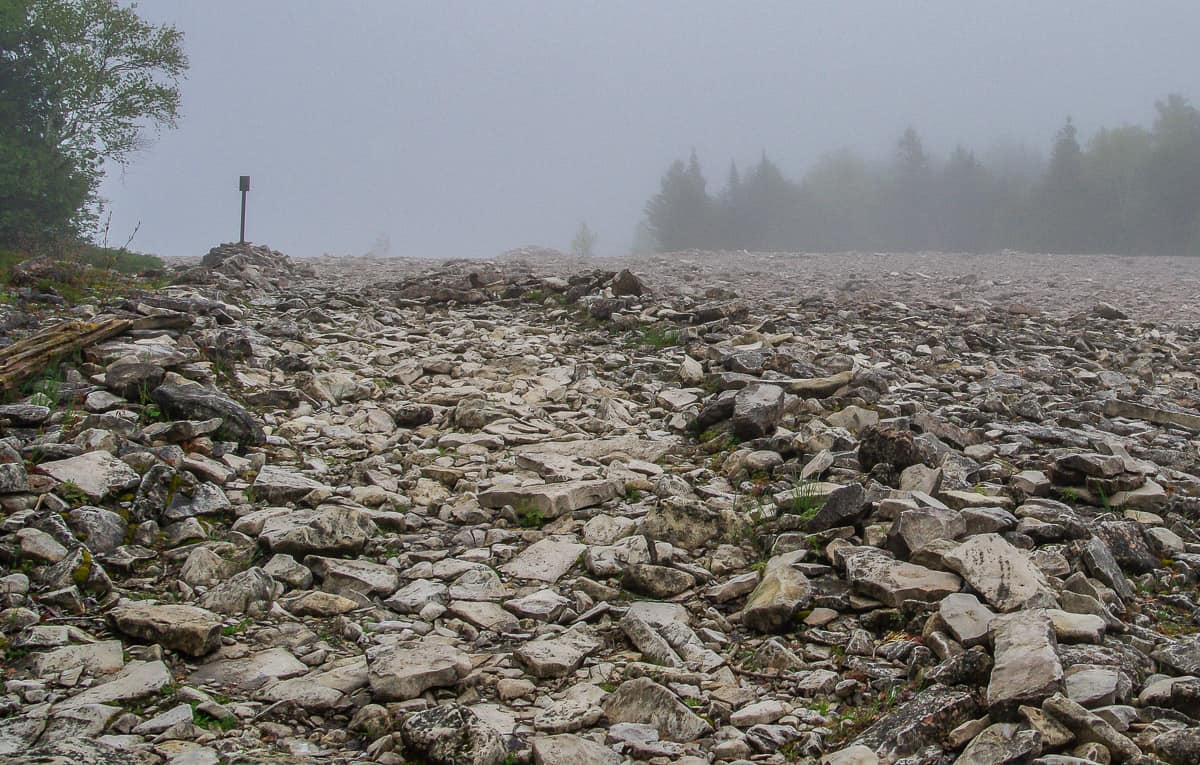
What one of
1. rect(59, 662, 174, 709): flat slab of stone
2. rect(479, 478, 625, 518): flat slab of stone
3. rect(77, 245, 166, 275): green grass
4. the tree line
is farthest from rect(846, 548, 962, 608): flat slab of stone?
the tree line

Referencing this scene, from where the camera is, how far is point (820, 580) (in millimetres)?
4227

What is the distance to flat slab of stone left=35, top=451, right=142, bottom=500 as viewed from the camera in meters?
4.88

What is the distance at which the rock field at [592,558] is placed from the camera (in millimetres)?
3008

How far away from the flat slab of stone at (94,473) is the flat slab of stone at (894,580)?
14.3 feet

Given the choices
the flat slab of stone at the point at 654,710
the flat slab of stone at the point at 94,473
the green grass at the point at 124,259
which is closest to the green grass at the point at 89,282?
the green grass at the point at 124,259

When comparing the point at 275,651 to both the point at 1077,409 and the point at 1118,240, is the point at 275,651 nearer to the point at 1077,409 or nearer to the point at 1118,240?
the point at 1077,409

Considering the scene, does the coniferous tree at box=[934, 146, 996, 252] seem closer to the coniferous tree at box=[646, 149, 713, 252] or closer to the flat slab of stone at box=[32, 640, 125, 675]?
the coniferous tree at box=[646, 149, 713, 252]

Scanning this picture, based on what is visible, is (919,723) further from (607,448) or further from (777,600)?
(607,448)

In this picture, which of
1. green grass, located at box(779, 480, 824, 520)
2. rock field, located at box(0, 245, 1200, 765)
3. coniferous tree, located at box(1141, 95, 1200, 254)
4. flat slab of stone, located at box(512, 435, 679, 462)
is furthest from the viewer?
coniferous tree, located at box(1141, 95, 1200, 254)

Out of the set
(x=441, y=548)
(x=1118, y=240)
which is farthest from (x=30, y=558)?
(x=1118, y=240)

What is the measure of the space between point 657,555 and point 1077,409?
5.02 meters

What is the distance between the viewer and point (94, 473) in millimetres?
5000

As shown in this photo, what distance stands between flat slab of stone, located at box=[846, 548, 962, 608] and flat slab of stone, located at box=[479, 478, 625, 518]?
1.89 m

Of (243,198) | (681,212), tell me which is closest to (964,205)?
(681,212)
